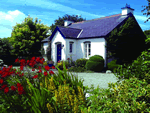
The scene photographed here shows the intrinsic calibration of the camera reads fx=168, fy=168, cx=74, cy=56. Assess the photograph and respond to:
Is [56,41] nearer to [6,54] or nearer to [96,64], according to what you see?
[96,64]

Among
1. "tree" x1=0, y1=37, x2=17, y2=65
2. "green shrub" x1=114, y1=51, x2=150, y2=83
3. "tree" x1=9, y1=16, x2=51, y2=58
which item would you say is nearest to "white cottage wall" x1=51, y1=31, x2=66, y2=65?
"tree" x1=9, y1=16, x2=51, y2=58

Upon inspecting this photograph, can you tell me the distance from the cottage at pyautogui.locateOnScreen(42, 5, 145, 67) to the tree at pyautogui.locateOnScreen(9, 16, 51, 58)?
232 inches

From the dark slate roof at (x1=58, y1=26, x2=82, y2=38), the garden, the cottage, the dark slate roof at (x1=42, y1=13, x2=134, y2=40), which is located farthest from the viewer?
the dark slate roof at (x1=58, y1=26, x2=82, y2=38)

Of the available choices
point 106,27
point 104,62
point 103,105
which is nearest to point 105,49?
point 104,62

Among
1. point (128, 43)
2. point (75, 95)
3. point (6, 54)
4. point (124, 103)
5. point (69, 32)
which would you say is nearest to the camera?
point (124, 103)

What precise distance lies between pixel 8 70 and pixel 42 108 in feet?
6.23

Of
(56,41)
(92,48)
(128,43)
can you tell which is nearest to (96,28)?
(92,48)

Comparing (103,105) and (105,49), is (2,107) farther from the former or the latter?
(105,49)

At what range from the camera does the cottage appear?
59.9 feet

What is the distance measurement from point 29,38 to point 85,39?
11.8 metres

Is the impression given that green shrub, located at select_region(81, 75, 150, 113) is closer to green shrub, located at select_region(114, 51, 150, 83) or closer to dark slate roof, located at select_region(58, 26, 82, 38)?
green shrub, located at select_region(114, 51, 150, 83)

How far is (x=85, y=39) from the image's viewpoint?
19750 millimetres

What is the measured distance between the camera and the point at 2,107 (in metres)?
4.12

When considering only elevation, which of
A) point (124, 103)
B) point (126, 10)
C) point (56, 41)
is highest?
point (126, 10)
